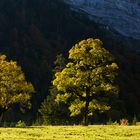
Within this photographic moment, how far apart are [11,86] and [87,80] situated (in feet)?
43.5

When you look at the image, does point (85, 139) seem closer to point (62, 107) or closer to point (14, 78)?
point (14, 78)

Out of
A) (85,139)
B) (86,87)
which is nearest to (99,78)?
(86,87)

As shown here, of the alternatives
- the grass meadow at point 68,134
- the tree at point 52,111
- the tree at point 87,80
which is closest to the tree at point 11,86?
the tree at point 87,80

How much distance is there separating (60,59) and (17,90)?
4732cm

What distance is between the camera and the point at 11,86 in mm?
75875

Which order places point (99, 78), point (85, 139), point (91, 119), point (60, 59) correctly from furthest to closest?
point (91, 119), point (60, 59), point (99, 78), point (85, 139)

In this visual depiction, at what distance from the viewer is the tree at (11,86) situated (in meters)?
75.2

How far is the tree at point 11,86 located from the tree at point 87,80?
20.7 feet

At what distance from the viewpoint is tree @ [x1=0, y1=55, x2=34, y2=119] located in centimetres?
7525

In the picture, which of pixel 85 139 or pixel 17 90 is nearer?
pixel 85 139

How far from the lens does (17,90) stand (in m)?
76.4

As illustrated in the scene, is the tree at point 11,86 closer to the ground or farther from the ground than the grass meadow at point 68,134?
farther from the ground

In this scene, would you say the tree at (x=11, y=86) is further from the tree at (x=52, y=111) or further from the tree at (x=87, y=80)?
the tree at (x=52, y=111)

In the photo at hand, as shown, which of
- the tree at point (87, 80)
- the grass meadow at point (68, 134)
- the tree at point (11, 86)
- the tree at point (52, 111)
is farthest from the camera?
the tree at point (52, 111)
